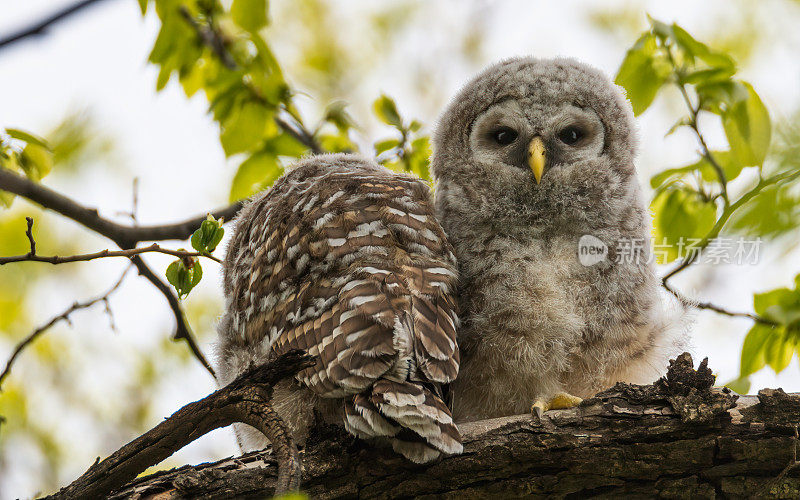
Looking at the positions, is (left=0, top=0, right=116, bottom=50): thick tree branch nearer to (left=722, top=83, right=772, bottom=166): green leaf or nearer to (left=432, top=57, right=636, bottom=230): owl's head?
(left=432, top=57, right=636, bottom=230): owl's head

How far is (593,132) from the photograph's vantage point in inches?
95.0

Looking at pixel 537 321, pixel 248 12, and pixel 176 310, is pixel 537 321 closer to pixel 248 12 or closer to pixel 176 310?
pixel 176 310

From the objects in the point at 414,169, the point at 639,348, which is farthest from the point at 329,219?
the point at 414,169

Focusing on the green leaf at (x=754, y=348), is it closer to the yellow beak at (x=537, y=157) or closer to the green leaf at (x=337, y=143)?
the yellow beak at (x=537, y=157)

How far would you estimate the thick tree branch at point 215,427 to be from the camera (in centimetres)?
141

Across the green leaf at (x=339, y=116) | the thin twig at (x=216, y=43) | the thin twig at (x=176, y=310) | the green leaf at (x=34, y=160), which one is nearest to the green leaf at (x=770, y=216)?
the thin twig at (x=176, y=310)

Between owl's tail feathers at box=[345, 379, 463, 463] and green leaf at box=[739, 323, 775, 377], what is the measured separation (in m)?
1.09

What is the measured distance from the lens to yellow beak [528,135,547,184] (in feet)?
7.11

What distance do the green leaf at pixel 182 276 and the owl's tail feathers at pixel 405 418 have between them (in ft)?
2.45

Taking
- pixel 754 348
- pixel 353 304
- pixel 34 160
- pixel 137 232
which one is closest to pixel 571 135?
pixel 754 348

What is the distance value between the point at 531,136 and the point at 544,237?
0.37 meters

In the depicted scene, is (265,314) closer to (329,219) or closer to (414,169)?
(329,219)

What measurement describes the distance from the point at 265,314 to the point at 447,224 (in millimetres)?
664

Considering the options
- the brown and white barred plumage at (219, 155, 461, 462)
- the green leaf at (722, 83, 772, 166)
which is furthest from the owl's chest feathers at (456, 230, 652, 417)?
the green leaf at (722, 83, 772, 166)
